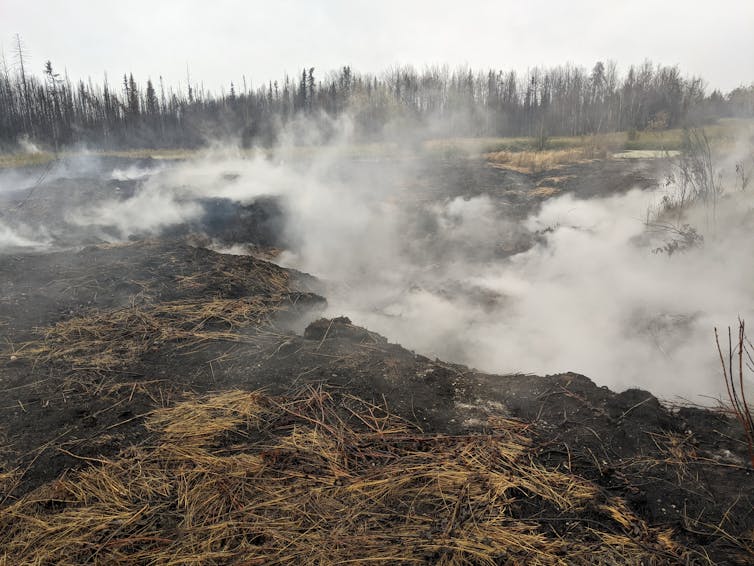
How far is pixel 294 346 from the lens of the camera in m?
4.56

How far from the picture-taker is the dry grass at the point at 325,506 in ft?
7.19

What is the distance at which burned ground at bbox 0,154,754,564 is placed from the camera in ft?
7.41

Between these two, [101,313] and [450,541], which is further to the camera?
[101,313]

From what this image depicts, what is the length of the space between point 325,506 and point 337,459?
425 millimetres

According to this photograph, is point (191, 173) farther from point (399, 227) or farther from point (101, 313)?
point (101, 313)

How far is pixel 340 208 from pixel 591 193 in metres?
6.73

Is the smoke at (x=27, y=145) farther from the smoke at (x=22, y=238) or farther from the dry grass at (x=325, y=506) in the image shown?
the dry grass at (x=325, y=506)

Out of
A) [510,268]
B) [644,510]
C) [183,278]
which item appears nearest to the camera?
[644,510]

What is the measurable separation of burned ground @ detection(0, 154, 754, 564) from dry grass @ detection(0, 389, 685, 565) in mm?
11

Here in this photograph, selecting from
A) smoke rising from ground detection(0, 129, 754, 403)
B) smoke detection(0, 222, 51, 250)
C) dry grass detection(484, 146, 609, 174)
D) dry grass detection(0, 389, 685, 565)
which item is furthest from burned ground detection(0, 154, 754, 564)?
dry grass detection(484, 146, 609, 174)

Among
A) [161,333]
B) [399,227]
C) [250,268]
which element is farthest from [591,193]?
[161,333]

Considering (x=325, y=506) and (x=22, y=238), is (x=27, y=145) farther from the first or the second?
(x=325, y=506)

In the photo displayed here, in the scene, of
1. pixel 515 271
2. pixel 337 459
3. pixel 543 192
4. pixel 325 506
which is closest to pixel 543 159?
pixel 543 192

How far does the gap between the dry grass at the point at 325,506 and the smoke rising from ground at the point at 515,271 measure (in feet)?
9.41
